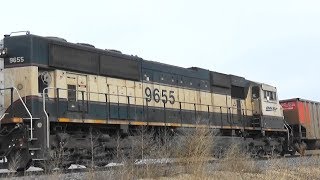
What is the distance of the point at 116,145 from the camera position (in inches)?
500

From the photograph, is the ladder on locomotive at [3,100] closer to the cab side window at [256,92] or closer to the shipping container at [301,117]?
the cab side window at [256,92]

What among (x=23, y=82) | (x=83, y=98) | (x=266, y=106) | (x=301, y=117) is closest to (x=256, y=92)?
(x=266, y=106)

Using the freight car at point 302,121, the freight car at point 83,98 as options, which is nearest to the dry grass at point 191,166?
the freight car at point 83,98

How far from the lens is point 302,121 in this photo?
24422 millimetres

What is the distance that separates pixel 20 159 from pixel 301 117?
17.6 metres

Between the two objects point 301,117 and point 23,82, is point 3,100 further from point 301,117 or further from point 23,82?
point 301,117

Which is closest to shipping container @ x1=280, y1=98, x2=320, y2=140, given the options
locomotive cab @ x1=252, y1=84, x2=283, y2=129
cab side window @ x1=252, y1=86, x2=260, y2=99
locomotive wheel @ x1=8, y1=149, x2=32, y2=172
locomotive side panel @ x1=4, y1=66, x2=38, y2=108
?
locomotive cab @ x1=252, y1=84, x2=283, y2=129

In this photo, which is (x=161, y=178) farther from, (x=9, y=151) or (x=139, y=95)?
(x=139, y=95)

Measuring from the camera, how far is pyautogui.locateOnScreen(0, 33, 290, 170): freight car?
36.3 ft

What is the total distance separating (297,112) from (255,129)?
223 inches

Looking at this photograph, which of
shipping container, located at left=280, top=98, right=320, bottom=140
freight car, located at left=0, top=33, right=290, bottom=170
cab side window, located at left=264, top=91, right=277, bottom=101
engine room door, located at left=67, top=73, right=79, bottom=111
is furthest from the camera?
shipping container, located at left=280, top=98, right=320, bottom=140

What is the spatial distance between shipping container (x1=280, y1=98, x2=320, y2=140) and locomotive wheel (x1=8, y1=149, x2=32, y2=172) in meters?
16.9

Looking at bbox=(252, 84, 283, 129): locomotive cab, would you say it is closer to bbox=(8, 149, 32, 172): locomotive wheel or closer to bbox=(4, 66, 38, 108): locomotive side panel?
bbox=(4, 66, 38, 108): locomotive side panel

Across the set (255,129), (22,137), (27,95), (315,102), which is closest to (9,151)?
(22,137)
